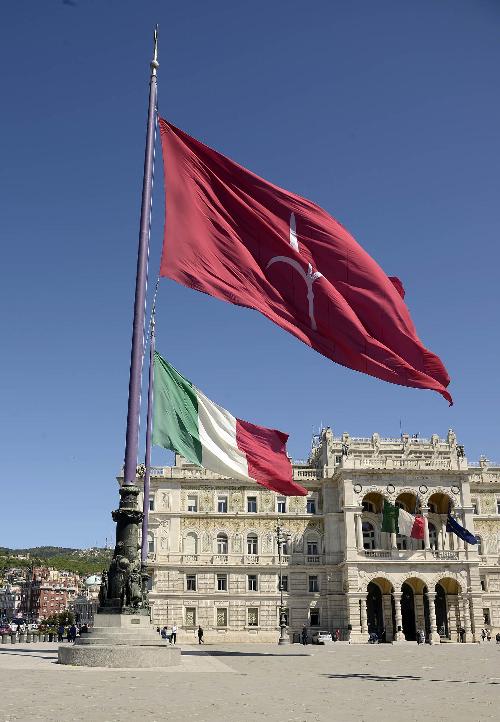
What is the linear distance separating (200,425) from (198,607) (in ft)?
128

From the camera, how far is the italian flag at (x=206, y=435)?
23.8m

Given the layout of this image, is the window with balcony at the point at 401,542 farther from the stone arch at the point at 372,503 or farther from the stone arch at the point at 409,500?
the stone arch at the point at 372,503

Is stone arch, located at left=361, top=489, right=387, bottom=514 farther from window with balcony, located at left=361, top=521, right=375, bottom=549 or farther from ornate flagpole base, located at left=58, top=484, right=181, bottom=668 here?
ornate flagpole base, located at left=58, top=484, right=181, bottom=668

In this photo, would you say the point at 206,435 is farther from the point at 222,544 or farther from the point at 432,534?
the point at 432,534

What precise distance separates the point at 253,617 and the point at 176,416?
132ft

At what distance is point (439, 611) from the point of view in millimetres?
61094

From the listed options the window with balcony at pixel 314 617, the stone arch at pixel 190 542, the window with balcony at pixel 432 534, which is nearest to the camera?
the window with balcony at pixel 314 617

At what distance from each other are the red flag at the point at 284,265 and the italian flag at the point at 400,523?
37.6m

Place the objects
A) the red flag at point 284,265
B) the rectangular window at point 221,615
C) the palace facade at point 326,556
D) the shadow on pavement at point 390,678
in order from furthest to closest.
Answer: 1. the rectangular window at point 221,615
2. the palace facade at point 326,556
3. the shadow on pavement at point 390,678
4. the red flag at point 284,265

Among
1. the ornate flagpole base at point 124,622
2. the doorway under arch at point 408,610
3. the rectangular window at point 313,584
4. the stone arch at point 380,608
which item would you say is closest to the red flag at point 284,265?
the ornate flagpole base at point 124,622

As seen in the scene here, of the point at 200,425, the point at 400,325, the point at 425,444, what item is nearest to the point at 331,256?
the point at 400,325

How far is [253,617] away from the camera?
5925cm

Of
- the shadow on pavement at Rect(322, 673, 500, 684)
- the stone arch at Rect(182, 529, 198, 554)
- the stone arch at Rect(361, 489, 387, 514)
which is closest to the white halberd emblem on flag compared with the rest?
the shadow on pavement at Rect(322, 673, 500, 684)

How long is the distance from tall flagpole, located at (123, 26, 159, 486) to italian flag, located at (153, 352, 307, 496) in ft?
11.7
